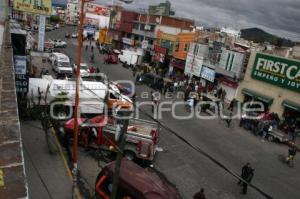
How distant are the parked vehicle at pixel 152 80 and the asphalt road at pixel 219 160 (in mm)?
8577

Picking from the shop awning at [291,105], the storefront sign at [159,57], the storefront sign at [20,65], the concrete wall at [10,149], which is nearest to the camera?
the concrete wall at [10,149]

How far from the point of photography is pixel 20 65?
69.0 feet

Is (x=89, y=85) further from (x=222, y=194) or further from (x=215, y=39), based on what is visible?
(x=215, y=39)

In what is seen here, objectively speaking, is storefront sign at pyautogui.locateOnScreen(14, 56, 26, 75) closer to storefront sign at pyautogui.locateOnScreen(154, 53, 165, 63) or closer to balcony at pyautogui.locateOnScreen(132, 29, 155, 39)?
storefront sign at pyautogui.locateOnScreen(154, 53, 165, 63)

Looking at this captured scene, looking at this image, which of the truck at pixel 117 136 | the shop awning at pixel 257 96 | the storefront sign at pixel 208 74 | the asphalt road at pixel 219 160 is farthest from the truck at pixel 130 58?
the truck at pixel 117 136

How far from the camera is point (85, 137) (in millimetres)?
17516

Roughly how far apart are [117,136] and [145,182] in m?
5.57

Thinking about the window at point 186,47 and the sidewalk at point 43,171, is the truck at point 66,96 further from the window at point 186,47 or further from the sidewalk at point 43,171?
the window at point 186,47

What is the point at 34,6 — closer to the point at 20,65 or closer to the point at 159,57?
the point at 20,65

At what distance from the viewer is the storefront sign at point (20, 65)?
20.9m

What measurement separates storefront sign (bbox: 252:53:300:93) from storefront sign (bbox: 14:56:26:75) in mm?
21255

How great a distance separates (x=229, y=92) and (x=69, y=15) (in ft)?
370

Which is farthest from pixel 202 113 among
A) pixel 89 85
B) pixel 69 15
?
pixel 69 15

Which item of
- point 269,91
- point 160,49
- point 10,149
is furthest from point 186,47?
point 10,149
